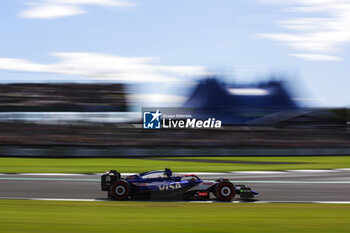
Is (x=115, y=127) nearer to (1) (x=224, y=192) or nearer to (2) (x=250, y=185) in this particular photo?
(2) (x=250, y=185)

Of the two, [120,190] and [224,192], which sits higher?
[120,190]

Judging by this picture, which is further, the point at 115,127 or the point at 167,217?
the point at 115,127

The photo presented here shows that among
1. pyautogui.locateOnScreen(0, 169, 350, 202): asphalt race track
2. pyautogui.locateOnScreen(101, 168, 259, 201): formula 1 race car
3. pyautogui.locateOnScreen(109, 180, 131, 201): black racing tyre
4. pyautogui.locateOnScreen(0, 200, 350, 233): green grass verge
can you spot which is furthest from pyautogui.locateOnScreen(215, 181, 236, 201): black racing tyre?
pyautogui.locateOnScreen(109, 180, 131, 201): black racing tyre

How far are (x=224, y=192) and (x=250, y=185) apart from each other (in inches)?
158

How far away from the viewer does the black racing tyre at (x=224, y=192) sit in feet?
34.4

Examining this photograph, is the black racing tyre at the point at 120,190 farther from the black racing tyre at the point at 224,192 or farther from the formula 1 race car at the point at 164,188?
the black racing tyre at the point at 224,192

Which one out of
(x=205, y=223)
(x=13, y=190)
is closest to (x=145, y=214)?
(x=205, y=223)

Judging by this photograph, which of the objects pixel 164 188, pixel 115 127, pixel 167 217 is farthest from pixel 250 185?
pixel 115 127

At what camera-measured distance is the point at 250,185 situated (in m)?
14.3

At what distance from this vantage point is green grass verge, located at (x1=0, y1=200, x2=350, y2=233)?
707cm

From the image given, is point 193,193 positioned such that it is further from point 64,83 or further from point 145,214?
point 64,83

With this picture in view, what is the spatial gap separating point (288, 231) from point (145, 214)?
267cm

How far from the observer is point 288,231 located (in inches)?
272

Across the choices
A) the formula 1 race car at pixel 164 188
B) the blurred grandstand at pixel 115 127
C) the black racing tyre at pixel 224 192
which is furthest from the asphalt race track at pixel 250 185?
the blurred grandstand at pixel 115 127
